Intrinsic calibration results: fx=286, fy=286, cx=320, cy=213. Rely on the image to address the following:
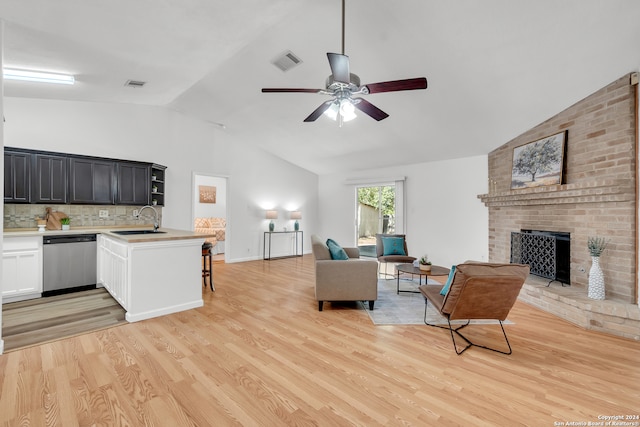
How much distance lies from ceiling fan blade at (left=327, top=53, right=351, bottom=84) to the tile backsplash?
4766mm

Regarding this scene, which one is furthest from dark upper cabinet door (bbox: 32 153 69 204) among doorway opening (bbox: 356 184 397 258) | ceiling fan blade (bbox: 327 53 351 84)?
doorway opening (bbox: 356 184 397 258)

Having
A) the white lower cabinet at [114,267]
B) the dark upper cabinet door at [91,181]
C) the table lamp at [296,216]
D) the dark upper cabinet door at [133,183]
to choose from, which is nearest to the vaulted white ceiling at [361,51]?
the dark upper cabinet door at [91,181]

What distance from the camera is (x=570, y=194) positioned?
3.52 meters

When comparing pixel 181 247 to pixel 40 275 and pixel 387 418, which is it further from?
pixel 387 418

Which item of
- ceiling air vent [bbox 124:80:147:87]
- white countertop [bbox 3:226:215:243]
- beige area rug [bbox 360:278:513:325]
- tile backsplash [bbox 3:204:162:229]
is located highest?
ceiling air vent [bbox 124:80:147:87]

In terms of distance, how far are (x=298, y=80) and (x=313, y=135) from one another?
6.29ft

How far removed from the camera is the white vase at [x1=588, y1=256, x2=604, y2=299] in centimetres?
314

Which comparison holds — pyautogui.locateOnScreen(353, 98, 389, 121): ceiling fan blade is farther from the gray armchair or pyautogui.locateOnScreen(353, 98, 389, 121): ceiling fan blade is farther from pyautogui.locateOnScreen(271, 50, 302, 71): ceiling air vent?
the gray armchair

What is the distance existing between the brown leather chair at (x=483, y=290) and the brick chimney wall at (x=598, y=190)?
5.36 ft

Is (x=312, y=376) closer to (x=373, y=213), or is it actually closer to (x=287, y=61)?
(x=287, y=61)

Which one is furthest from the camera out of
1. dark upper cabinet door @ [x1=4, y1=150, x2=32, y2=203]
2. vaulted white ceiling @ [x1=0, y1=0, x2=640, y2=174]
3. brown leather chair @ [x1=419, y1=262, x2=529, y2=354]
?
dark upper cabinet door @ [x1=4, y1=150, x2=32, y2=203]

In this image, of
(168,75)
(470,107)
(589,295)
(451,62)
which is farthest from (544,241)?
(168,75)

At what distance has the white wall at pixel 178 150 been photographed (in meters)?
4.42

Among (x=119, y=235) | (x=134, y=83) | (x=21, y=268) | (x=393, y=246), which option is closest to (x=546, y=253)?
(x=393, y=246)
